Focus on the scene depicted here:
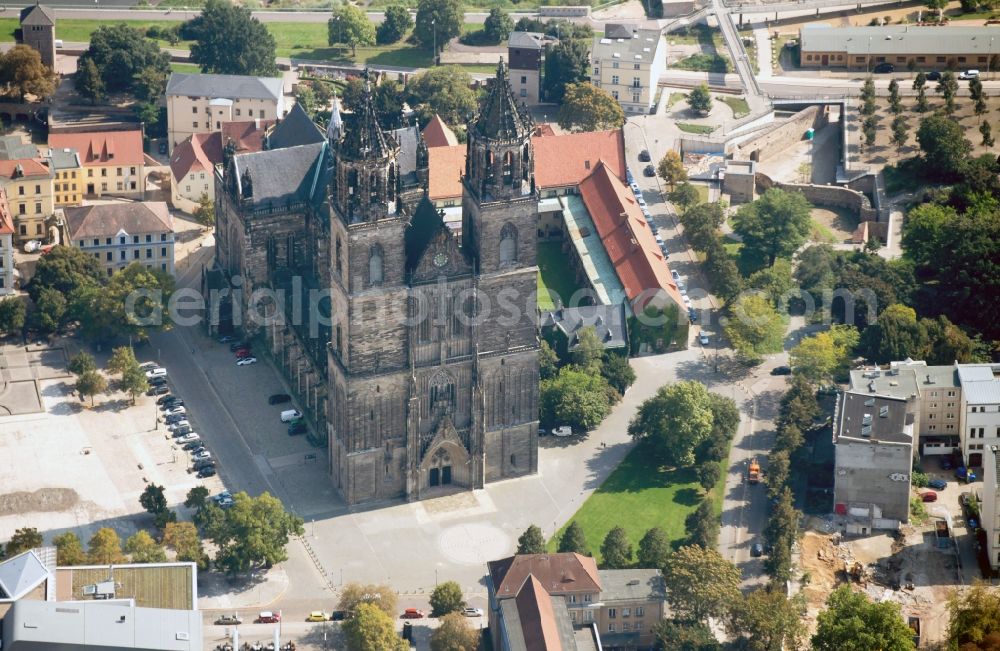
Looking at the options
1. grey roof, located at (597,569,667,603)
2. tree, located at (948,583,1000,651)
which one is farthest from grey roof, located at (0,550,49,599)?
tree, located at (948,583,1000,651)

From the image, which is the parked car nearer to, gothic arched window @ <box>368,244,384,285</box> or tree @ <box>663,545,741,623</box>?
gothic arched window @ <box>368,244,384,285</box>

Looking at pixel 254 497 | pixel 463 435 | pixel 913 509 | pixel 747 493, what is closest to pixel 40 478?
pixel 254 497

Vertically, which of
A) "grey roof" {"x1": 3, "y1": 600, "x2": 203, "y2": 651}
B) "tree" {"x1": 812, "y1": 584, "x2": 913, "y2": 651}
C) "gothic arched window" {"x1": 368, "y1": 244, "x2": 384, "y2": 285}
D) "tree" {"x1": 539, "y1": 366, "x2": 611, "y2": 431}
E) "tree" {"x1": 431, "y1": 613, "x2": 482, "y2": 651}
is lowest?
"tree" {"x1": 431, "y1": 613, "x2": 482, "y2": 651}

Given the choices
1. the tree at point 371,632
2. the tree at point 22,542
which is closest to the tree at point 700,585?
the tree at point 371,632

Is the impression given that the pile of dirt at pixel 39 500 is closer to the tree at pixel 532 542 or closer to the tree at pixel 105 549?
the tree at pixel 105 549

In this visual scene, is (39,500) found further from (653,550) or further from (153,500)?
(653,550)

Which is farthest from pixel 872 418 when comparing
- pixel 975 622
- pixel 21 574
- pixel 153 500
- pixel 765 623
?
pixel 21 574
